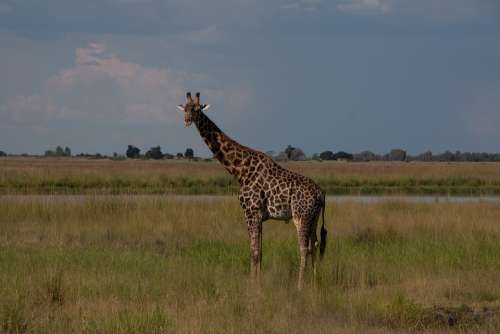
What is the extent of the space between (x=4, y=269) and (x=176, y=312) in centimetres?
369

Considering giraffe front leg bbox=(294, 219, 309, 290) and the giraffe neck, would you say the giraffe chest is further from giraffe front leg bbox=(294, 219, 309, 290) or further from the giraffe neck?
the giraffe neck

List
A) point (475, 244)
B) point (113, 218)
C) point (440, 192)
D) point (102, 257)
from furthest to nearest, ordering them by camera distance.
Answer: point (440, 192)
point (113, 218)
point (475, 244)
point (102, 257)

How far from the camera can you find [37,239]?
15.5m

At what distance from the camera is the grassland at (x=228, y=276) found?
852 centimetres

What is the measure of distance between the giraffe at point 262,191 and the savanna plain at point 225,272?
555 mm

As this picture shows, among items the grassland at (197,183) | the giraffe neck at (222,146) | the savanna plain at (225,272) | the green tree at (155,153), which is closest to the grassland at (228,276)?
the savanna plain at (225,272)

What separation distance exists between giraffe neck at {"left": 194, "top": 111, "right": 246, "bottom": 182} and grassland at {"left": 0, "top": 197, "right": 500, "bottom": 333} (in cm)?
157

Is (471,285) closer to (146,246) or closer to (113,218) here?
(146,246)

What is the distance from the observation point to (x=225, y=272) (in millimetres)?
11836

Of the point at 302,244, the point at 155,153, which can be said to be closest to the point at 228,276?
the point at 302,244

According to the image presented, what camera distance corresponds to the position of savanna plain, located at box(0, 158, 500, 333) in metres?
8.59

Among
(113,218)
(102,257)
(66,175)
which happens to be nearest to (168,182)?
(66,175)

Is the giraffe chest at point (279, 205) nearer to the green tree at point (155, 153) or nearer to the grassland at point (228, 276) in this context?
the grassland at point (228, 276)

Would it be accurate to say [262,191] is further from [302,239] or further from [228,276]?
[228,276]
